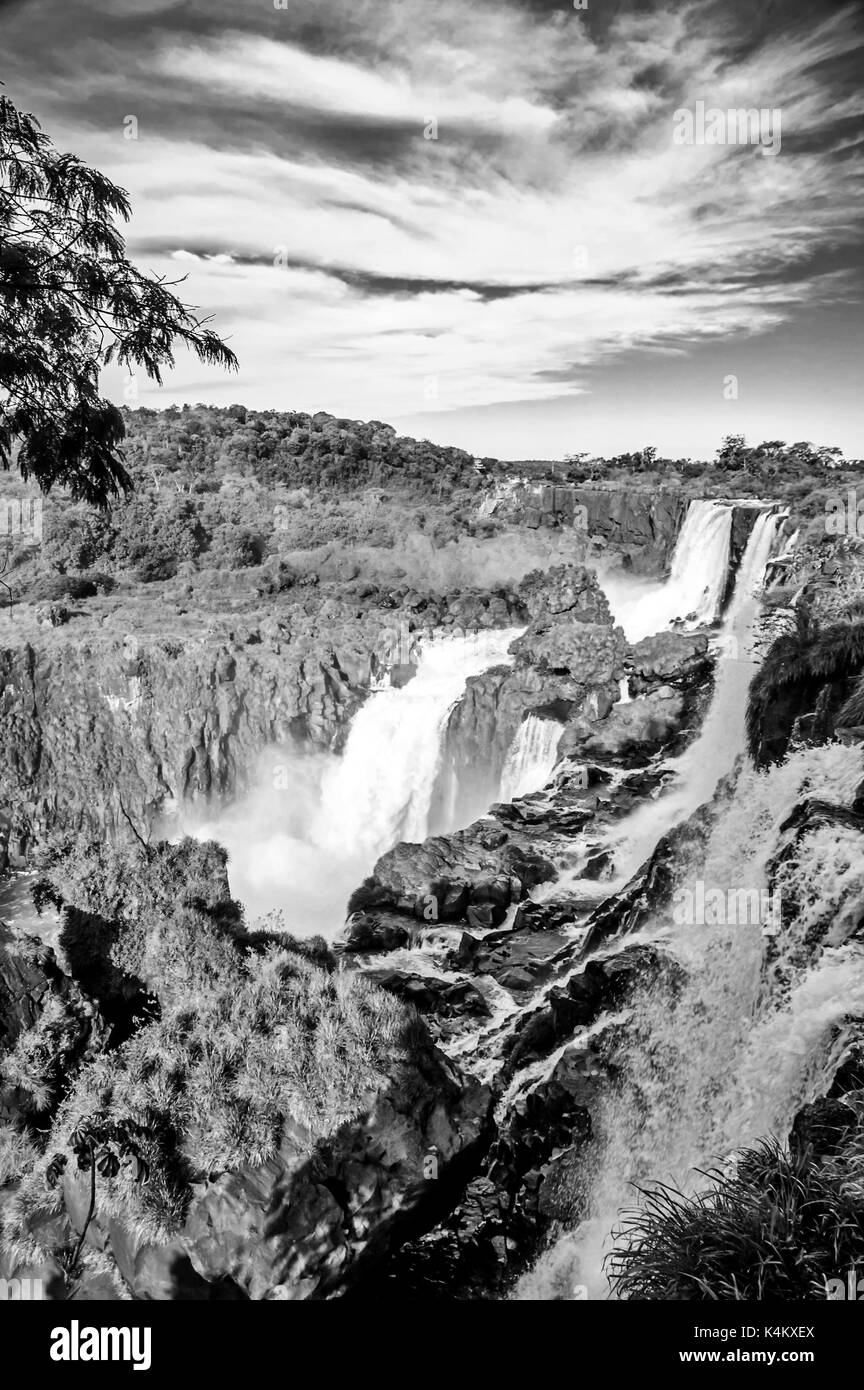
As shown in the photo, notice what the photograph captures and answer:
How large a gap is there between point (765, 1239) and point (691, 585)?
840 inches

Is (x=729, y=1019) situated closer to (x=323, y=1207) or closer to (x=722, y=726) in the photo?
(x=323, y=1207)

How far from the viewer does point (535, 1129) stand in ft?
23.7

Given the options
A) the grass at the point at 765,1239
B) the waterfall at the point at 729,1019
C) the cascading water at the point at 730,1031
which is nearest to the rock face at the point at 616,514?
the waterfall at the point at 729,1019

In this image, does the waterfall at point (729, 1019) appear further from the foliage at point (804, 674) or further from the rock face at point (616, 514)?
the rock face at point (616, 514)

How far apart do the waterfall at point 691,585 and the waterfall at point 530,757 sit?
18.2ft

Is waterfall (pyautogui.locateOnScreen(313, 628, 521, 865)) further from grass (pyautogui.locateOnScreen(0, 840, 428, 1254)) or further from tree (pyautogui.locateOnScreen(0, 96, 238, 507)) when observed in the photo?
tree (pyautogui.locateOnScreen(0, 96, 238, 507))

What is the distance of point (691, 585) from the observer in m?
23.2

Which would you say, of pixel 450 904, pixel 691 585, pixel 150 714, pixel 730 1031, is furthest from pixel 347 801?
pixel 730 1031

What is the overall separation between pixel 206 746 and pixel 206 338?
18.2 metres

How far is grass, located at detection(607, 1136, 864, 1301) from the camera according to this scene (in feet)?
11.3

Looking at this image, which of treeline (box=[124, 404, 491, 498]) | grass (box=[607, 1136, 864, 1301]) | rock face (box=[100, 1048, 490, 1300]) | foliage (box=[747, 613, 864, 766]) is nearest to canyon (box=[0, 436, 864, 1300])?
rock face (box=[100, 1048, 490, 1300])
